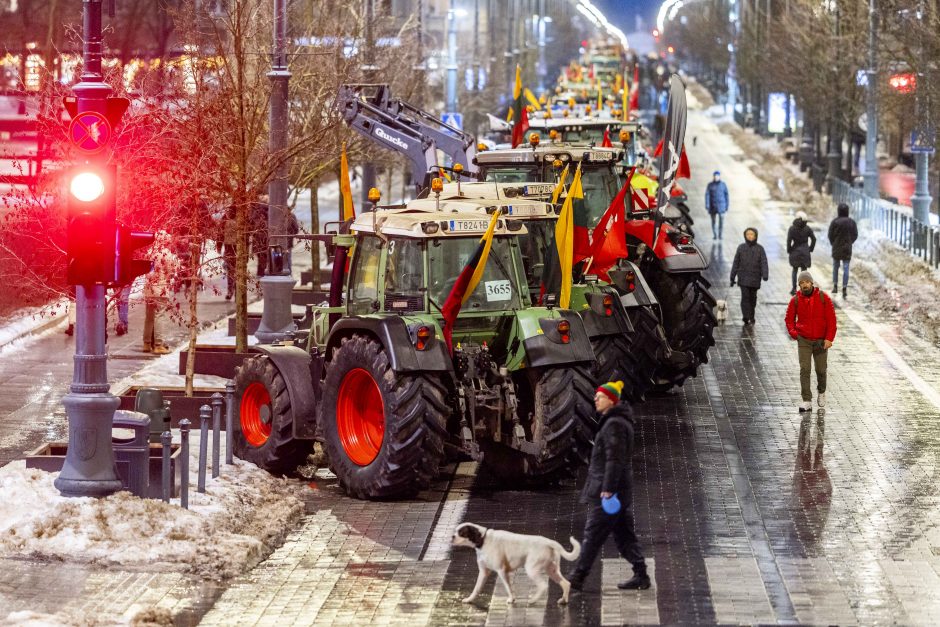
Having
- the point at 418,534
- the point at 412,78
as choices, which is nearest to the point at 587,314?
the point at 418,534

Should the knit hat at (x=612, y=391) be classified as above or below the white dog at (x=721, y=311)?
above

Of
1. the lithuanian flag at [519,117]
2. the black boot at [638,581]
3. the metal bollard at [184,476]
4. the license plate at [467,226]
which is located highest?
the lithuanian flag at [519,117]

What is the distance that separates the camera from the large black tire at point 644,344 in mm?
19781

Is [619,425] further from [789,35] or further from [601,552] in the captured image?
[789,35]

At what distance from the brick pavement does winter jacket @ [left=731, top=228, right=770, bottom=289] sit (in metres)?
4.84

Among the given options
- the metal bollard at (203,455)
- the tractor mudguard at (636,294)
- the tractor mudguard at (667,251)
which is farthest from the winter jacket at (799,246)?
the metal bollard at (203,455)

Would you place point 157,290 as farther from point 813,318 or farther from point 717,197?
point 717,197

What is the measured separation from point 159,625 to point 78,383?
335 cm

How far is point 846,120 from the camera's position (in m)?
52.1

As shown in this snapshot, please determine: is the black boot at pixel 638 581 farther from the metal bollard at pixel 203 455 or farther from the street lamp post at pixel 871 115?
the street lamp post at pixel 871 115

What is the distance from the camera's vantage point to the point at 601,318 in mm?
18203

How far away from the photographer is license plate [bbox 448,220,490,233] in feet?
52.5

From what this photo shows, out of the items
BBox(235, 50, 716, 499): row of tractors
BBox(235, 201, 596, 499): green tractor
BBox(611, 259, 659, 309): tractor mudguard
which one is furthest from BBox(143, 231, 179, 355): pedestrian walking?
BBox(611, 259, 659, 309): tractor mudguard

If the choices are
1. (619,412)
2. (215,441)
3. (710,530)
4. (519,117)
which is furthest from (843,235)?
(619,412)
